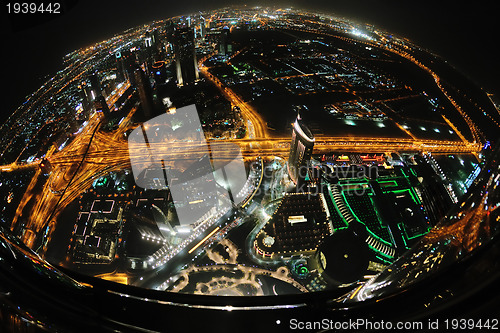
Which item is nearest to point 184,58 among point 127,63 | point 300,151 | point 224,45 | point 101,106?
Result: point 127,63

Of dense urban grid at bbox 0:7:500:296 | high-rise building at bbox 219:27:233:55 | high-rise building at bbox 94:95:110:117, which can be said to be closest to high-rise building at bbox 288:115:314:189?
dense urban grid at bbox 0:7:500:296

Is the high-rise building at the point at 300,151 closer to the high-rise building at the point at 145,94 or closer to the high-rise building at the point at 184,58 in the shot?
the high-rise building at the point at 145,94

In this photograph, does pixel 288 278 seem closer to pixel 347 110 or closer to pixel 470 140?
pixel 347 110

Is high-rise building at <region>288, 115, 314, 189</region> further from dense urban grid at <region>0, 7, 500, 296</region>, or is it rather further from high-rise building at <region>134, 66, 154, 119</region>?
high-rise building at <region>134, 66, 154, 119</region>

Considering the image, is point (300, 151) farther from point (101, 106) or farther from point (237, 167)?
point (101, 106)

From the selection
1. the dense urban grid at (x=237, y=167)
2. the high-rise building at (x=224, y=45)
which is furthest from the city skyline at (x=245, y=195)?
the high-rise building at (x=224, y=45)

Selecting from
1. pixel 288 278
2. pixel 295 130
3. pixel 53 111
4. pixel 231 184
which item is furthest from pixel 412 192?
pixel 53 111

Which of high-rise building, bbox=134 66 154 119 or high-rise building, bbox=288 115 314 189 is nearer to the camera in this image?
high-rise building, bbox=288 115 314 189
